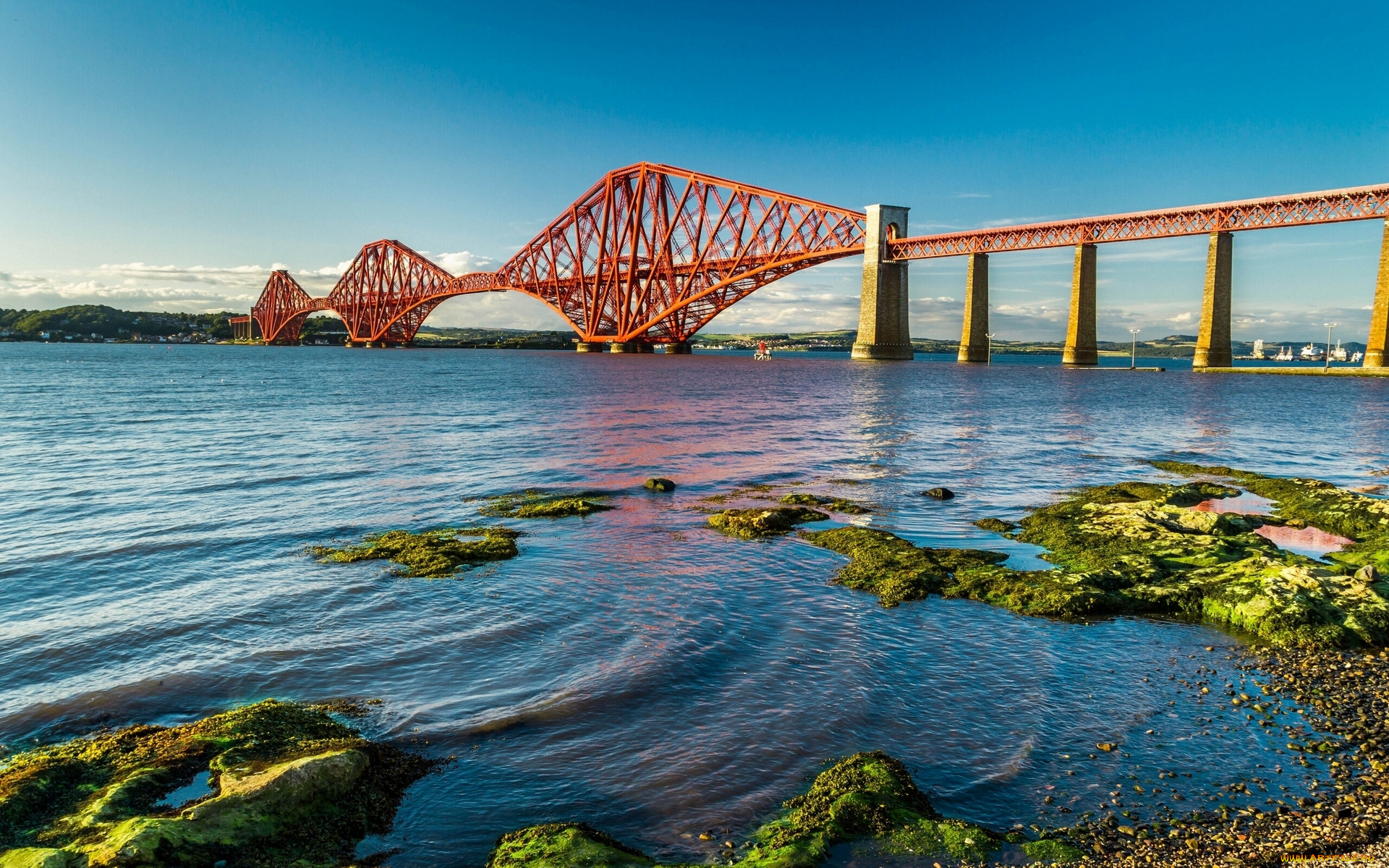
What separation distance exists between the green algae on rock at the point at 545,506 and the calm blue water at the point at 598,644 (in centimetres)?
54

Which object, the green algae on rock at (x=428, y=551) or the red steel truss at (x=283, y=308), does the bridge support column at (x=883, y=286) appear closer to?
the green algae on rock at (x=428, y=551)

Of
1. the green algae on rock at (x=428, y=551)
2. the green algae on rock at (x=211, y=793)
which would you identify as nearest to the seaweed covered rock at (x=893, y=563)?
the green algae on rock at (x=428, y=551)

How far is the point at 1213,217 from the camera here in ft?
230

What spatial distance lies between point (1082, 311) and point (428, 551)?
275ft

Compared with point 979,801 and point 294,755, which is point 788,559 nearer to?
point 979,801

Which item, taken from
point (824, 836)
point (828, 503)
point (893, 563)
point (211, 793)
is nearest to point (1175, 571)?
point (893, 563)

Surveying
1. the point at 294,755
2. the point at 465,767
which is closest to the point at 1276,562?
the point at 465,767

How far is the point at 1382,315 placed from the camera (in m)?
59.3

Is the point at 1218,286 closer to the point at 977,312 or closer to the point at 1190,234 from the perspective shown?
the point at 1190,234

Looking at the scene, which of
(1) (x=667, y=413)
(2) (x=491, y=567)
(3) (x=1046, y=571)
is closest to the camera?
(3) (x=1046, y=571)

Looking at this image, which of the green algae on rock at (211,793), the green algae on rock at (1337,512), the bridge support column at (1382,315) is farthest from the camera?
the bridge support column at (1382,315)

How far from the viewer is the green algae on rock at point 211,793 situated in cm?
374

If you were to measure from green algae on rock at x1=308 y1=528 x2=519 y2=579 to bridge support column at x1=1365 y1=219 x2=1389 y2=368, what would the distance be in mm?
73567

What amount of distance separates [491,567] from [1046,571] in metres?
6.84
